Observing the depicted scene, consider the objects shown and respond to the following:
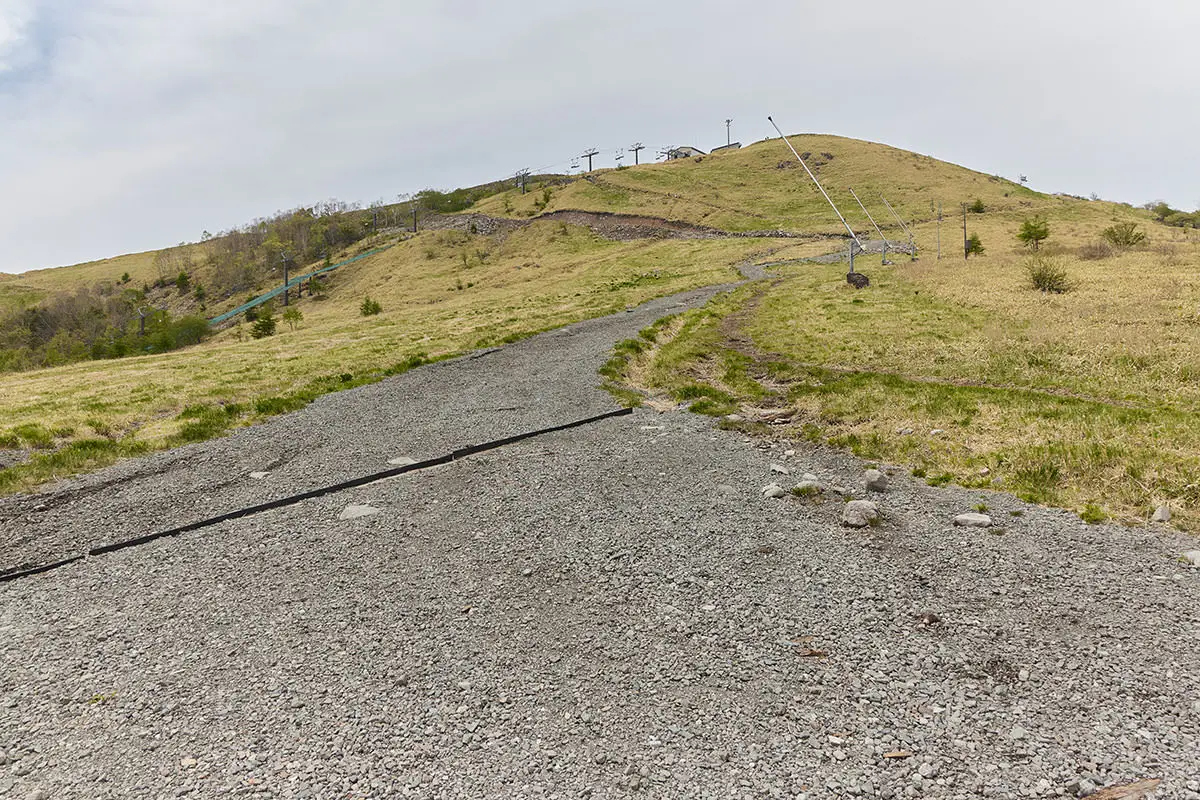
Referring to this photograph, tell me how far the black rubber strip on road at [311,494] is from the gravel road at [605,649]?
1.13 feet

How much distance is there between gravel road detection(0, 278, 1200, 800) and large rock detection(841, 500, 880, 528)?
8.0 inches

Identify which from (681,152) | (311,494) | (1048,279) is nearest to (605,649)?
(311,494)

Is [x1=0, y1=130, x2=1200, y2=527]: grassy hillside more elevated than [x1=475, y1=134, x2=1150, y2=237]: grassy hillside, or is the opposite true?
[x1=475, y1=134, x2=1150, y2=237]: grassy hillside

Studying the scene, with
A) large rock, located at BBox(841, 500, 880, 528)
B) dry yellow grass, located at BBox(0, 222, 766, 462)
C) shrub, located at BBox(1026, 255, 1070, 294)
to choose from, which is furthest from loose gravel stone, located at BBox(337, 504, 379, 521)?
shrub, located at BBox(1026, 255, 1070, 294)

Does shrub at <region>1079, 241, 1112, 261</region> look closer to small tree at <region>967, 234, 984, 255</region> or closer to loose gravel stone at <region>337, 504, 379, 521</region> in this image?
small tree at <region>967, 234, 984, 255</region>

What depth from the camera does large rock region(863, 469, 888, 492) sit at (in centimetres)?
1035

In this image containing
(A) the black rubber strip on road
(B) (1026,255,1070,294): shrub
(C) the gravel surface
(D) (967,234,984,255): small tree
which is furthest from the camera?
(D) (967,234,984,255): small tree

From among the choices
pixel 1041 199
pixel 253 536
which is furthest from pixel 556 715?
pixel 1041 199

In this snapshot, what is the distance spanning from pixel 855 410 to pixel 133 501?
15.6 meters

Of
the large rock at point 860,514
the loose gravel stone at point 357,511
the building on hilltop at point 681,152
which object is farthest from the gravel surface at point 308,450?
the building on hilltop at point 681,152

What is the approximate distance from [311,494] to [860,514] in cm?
971

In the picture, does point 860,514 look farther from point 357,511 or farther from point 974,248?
point 974,248

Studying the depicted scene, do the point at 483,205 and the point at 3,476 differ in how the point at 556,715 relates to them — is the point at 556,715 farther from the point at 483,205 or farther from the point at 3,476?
the point at 483,205

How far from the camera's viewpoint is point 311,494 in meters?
11.7
